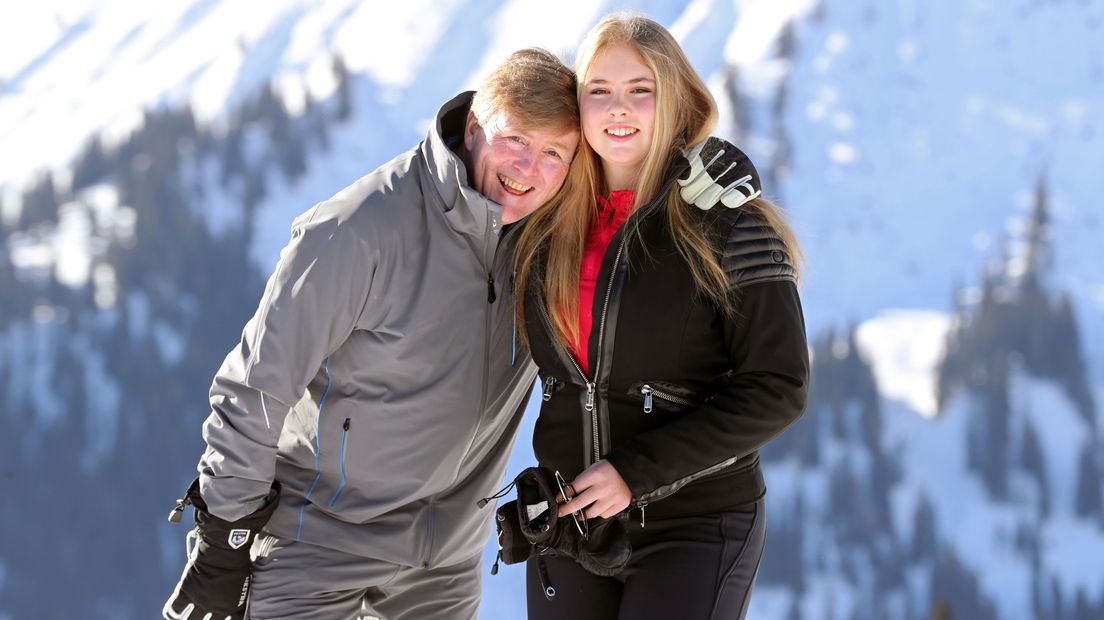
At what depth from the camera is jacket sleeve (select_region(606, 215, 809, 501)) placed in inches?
114

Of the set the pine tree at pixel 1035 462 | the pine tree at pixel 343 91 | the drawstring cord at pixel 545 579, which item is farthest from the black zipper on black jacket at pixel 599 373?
the pine tree at pixel 343 91

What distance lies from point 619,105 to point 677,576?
1.13 m

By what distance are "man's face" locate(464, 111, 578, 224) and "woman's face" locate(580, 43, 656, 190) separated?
0.13 meters

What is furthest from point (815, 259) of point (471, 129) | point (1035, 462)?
point (471, 129)

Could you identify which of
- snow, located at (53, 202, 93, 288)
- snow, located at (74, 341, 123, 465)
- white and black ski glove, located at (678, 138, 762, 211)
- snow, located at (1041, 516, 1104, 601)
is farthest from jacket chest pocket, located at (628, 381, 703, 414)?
snow, located at (53, 202, 93, 288)

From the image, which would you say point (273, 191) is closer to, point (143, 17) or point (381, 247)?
point (143, 17)

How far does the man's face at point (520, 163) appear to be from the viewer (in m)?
3.26

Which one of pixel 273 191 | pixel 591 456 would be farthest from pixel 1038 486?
pixel 591 456

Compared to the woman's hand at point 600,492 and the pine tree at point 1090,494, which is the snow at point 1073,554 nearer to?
the pine tree at point 1090,494

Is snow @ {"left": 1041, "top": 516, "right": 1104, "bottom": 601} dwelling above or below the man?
below

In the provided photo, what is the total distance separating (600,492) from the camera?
289 cm

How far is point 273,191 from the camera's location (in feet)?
306

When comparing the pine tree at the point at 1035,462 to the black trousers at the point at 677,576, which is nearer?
the black trousers at the point at 677,576

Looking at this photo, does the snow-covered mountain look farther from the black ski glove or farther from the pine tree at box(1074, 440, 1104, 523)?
the black ski glove
